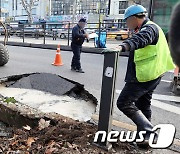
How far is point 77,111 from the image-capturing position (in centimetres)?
432

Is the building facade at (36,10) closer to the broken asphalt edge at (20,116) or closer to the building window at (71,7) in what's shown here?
the building window at (71,7)

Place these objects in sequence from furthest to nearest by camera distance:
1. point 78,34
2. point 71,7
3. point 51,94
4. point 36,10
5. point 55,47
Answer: point 36,10 → point 71,7 → point 55,47 → point 78,34 → point 51,94

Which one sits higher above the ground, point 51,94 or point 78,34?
point 78,34

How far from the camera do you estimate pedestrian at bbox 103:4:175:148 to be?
282cm

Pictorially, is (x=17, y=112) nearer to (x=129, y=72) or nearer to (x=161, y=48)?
(x=129, y=72)

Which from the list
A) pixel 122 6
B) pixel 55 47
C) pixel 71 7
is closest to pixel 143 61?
pixel 55 47

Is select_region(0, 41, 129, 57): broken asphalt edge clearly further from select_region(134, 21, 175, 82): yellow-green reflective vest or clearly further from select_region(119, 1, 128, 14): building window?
select_region(119, 1, 128, 14): building window

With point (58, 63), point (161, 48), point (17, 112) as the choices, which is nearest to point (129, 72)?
point (161, 48)

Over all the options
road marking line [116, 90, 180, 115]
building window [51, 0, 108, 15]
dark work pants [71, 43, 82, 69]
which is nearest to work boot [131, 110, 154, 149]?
road marking line [116, 90, 180, 115]

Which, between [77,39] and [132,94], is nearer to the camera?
[132,94]

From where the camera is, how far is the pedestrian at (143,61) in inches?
111

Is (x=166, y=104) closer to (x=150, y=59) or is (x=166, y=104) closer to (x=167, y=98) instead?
(x=167, y=98)

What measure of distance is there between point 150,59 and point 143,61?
0.27 ft

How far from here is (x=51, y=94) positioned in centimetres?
504
